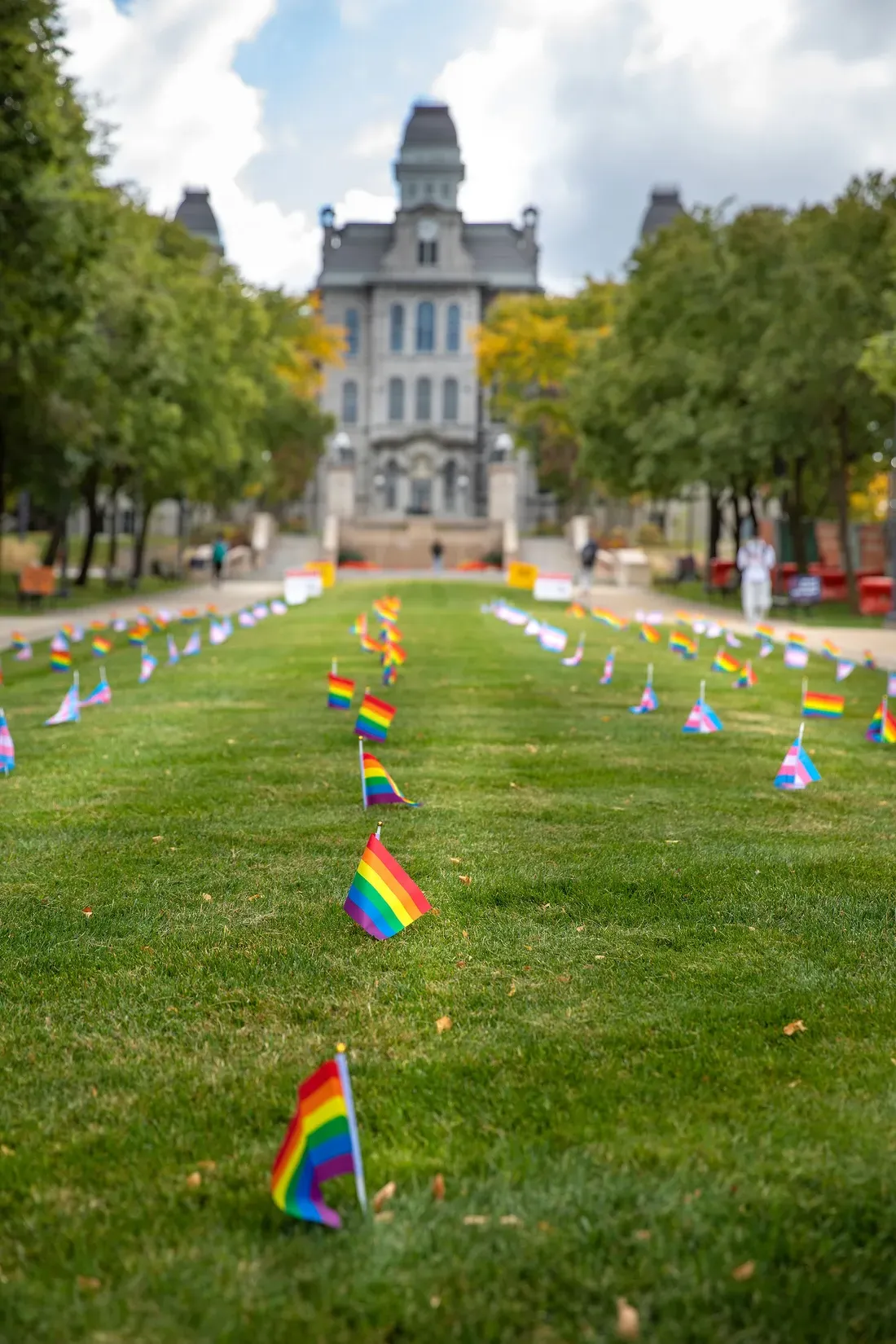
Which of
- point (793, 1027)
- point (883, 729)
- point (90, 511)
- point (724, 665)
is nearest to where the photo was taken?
point (793, 1027)

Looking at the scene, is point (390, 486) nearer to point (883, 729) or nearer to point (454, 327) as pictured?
point (454, 327)

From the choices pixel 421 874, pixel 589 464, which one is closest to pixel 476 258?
pixel 589 464

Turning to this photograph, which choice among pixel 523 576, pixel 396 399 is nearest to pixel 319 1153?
pixel 523 576

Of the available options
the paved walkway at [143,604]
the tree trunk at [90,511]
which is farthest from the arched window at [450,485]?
the tree trunk at [90,511]

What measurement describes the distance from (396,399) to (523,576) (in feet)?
183

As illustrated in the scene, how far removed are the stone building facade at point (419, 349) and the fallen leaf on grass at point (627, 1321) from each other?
311ft

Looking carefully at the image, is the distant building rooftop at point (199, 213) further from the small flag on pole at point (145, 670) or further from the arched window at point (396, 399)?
the small flag on pole at point (145, 670)

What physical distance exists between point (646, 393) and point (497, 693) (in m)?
28.6

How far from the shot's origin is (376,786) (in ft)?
24.7

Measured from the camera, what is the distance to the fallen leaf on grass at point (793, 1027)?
4.39 m

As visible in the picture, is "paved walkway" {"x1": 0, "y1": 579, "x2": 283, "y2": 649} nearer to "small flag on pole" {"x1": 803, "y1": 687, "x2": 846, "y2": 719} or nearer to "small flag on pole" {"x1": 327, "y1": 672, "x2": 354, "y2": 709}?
"small flag on pole" {"x1": 327, "y1": 672, "x2": 354, "y2": 709}

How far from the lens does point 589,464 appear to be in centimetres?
4675

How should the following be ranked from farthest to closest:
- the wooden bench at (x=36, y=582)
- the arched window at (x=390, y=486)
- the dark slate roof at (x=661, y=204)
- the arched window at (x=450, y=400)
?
the arched window at (x=450, y=400)
the arched window at (x=390, y=486)
the dark slate roof at (x=661, y=204)
the wooden bench at (x=36, y=582)

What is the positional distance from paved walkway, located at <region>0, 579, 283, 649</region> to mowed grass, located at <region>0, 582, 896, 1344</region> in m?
14.5
